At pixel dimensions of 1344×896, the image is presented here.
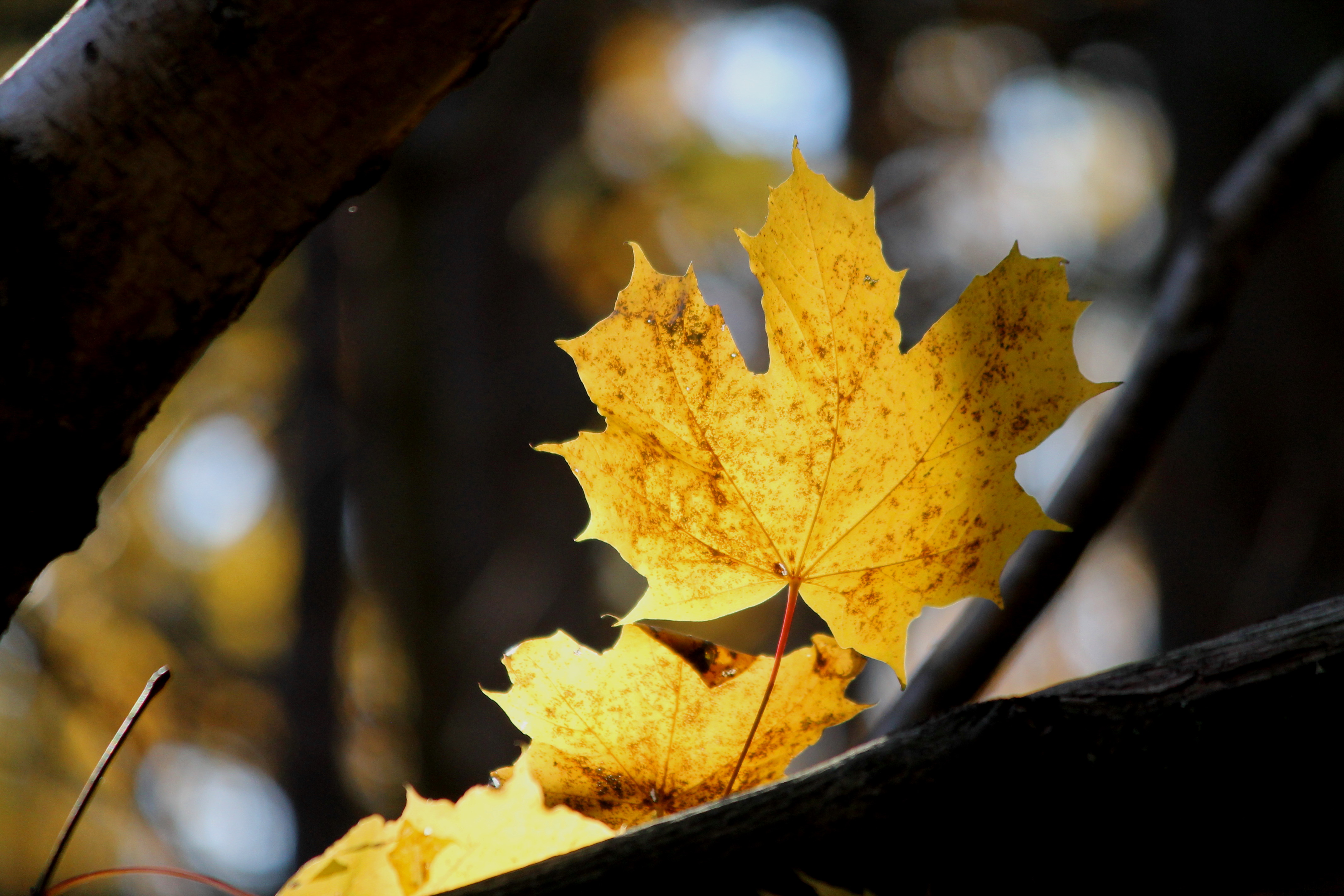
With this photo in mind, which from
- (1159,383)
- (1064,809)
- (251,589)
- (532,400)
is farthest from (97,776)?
(251,589)

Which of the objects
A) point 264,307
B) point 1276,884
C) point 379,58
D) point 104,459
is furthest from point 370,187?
point 264,307

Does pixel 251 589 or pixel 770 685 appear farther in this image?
pixel 251 589

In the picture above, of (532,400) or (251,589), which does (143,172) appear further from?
(251,589)

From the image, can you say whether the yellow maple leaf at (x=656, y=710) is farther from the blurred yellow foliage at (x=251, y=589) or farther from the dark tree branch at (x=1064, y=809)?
the blurred yellow foliage at (x=251, y=589)

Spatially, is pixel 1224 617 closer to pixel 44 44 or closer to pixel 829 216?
pixel 829 216

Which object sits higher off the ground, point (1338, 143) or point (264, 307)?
point (264, 307)

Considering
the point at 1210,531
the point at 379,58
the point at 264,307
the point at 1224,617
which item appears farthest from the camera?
the point at 264,307
